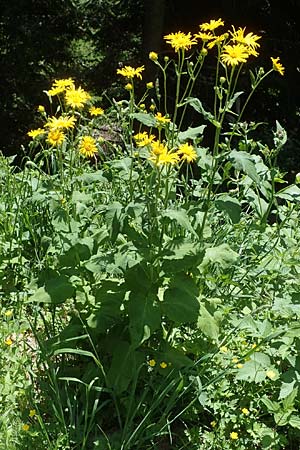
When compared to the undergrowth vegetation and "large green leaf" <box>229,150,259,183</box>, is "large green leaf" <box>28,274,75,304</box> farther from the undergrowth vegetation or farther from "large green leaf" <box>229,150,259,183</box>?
"large green leaf" <box>229,150,259,183</box>

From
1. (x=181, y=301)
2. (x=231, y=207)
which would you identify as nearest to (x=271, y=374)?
(x=181, y=301)

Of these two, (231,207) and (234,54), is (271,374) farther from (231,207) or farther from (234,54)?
(234,54)

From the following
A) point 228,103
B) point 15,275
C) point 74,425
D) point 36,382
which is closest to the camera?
point 228,103

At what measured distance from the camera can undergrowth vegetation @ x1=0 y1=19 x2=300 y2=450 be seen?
210cm

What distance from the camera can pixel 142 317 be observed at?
6.68ft

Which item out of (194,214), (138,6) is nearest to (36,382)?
(194,214)

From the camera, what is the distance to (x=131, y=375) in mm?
2170

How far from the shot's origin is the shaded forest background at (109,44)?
20.8ft

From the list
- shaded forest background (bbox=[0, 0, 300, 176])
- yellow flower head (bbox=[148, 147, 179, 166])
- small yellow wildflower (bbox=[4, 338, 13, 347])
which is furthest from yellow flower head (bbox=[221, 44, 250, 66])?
shaded forest background (bbox=[0, 0, 300, 176])

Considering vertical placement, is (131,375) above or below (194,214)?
below

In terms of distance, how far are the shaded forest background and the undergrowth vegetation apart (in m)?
3.80

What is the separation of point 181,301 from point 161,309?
7 centimetres

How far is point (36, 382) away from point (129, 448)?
540mm

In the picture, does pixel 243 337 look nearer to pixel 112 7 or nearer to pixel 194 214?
pixel 194 214
